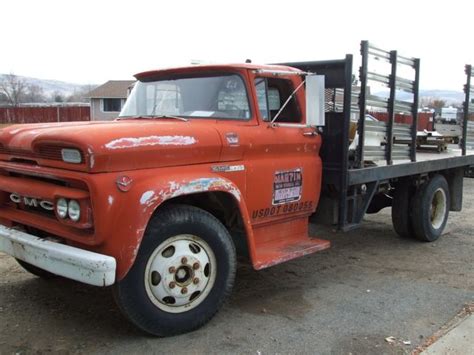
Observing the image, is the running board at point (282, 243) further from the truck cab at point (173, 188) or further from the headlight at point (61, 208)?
the headlight at point (61, 208)

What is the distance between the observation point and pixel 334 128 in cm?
527

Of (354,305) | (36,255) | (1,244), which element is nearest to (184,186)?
(36,255)

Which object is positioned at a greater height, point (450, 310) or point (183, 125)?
point (183, 125)

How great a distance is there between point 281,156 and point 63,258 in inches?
82.8

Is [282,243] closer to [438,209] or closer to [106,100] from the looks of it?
[438,209]

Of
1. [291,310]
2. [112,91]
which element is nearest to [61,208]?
[291,310]

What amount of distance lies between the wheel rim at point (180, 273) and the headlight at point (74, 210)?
0.58 metres

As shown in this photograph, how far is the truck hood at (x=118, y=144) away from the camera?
3.37 metres

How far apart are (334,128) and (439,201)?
286cm

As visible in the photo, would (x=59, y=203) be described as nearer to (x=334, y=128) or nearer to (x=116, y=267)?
(x=116, y=267)

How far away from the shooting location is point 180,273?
3812mm

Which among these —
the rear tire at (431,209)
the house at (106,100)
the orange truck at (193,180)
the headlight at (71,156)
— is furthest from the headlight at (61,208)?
the house at (106,100)

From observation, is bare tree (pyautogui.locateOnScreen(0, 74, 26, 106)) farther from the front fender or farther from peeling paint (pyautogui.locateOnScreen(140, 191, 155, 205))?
peeling paint (pyautogui.locateOnScreen(140, 191, 155, 205))

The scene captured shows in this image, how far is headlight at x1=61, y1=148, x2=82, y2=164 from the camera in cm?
339
